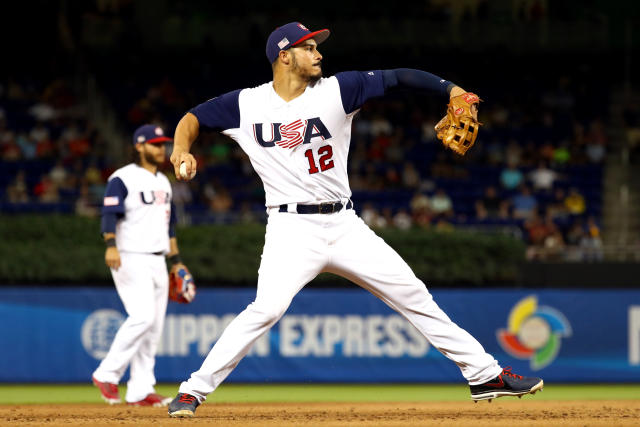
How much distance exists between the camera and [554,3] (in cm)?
2183

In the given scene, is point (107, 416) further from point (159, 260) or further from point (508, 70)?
point (508, 70)

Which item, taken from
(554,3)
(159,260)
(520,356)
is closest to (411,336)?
(520,356)

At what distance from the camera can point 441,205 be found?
654 inches

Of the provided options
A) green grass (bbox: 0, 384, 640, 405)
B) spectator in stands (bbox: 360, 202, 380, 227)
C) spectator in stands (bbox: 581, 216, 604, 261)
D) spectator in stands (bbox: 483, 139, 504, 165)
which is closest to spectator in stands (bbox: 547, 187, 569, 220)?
spectator in stands (bbox: 581, 216, 604, 261)

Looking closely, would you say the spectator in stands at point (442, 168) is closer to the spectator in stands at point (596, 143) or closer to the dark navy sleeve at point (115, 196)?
the spectator in stands at point (596, 143)

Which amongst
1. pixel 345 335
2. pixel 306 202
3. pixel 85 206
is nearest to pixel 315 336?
pixel 345 335

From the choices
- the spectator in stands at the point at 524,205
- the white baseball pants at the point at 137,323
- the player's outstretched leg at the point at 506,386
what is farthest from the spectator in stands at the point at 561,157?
the player's outstretched leg at the point at 506,386

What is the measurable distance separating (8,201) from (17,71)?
19.6 feet

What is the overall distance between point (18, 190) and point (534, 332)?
912cm

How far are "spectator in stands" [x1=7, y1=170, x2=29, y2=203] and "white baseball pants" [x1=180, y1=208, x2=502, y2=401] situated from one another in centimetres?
1115

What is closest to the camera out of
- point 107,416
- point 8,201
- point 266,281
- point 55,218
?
point 266,281

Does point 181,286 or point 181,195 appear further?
point 181,195

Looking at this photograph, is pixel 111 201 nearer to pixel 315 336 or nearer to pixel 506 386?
pixel 506 386

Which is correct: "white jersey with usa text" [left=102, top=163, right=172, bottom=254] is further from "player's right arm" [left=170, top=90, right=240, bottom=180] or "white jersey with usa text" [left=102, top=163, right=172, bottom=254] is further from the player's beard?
the player's beard
